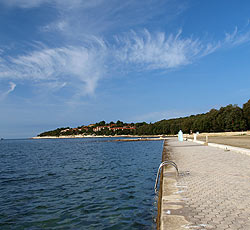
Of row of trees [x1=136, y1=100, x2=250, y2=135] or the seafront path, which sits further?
row of trees [x1=136, y1=100, x2=250, y2=135]

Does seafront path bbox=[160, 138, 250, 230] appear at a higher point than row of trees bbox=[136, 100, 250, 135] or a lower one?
lower

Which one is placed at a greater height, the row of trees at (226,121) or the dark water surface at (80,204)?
the row of trees at (226,121)

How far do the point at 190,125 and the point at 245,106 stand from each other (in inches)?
1274

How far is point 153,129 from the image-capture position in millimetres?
169250

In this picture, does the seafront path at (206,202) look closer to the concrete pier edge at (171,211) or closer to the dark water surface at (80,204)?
the concrete pier edge at (171,211)

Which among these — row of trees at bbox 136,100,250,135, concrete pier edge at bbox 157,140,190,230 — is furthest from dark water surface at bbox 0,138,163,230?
row of trees at bbox 136,100,250,135

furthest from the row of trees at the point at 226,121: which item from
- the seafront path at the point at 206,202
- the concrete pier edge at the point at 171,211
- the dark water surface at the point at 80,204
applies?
the concrete pier edge at the point at 171,211

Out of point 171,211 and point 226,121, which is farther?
point 226,121

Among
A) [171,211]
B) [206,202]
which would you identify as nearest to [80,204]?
[171,211]

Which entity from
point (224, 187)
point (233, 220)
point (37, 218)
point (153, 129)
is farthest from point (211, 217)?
point (153, 129)

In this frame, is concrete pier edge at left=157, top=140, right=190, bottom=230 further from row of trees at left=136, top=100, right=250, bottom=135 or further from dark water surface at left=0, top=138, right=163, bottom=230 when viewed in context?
row of trees at left=136, top=100, right=250, bottom=135

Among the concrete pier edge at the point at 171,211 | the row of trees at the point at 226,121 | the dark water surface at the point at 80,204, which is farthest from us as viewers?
the row of trees at the point at 226,121

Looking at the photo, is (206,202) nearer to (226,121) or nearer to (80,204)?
(80,204)

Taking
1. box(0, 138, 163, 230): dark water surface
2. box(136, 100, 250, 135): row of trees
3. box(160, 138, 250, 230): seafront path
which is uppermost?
box(136, 100, 250, 135): row of trees
